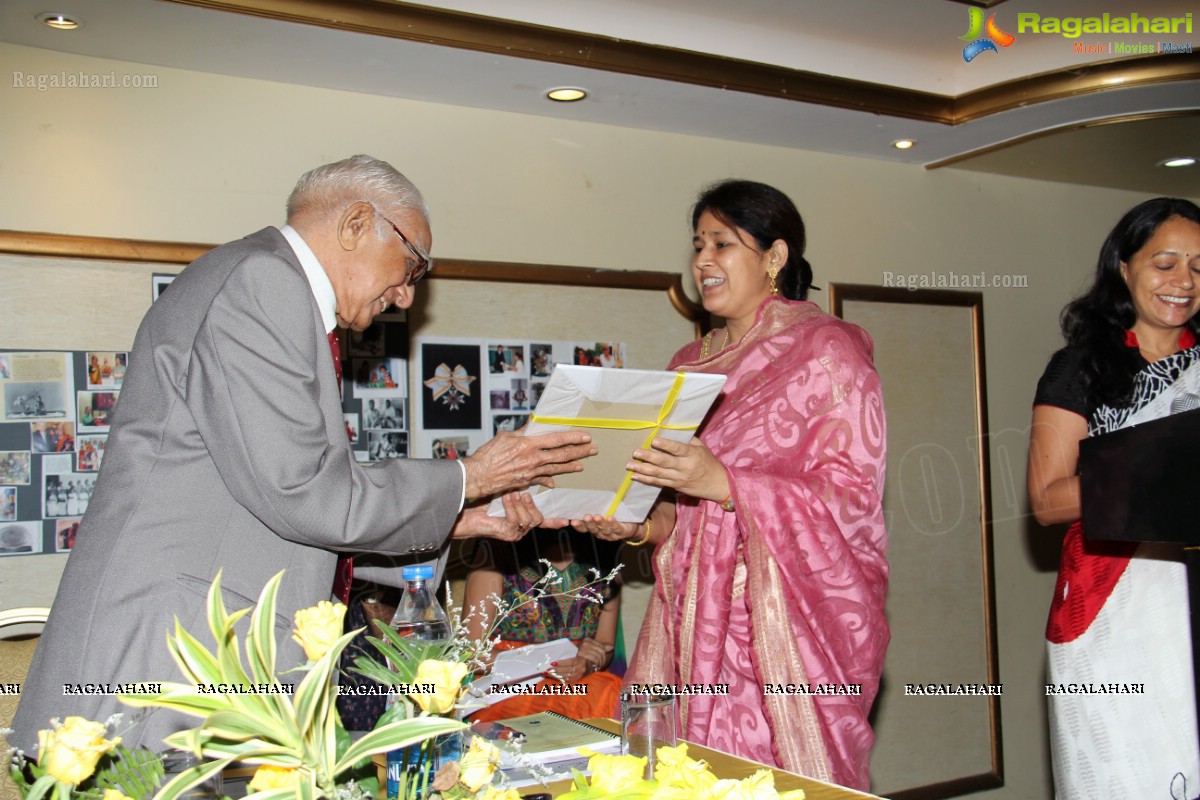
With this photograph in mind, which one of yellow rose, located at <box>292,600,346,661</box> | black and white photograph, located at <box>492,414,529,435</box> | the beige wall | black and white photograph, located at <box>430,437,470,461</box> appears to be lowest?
yellow rose, located at <box>292,600,346,661</box>

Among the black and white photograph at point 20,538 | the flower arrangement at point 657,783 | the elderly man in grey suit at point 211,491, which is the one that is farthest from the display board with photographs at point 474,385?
the flower arrangement at point 657,783

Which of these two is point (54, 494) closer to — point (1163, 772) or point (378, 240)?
point (378, 240)

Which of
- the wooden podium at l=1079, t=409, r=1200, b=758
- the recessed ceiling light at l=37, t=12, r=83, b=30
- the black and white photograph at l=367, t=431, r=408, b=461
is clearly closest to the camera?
the wooden podium at l=1079, t=409, r=1200, b=758

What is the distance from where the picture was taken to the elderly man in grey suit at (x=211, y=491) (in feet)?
4.78

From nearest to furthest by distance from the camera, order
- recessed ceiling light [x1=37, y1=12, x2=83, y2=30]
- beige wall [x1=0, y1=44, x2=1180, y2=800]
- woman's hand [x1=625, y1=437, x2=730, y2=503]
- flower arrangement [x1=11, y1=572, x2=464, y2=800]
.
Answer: flower arrangement [x1=11, y1=572, x2=464, y2=800] < woman's hand [x1=625, y1=437, x2=730, y2=503] < recessed ceiling light [x1=37, y1=12, x2=83, y2=30] < beige wall [x1=0, y1=44, x2=1180, y2=800]

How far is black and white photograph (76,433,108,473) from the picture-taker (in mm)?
2773

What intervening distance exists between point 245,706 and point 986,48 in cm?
364

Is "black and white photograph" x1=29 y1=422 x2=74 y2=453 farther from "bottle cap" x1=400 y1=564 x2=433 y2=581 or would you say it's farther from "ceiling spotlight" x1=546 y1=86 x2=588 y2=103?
"bottle cap" x1=400 y1=564 x2=433 y2=581

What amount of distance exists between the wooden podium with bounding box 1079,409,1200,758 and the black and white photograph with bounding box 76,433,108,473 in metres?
2.46

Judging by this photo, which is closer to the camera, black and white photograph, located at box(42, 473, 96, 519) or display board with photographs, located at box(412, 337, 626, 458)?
black and white photograph, located at box(42, 473, 96, 519)

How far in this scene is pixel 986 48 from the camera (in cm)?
357

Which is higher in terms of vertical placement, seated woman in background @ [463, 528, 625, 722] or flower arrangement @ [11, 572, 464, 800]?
flower arrangement @ [11, 572, 464, 800]

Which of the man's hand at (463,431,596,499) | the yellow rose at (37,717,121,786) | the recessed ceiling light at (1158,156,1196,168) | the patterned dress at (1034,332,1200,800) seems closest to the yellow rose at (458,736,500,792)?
the yellow rose at (37,717,121,786)

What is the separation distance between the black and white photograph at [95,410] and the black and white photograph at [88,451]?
0.02m
